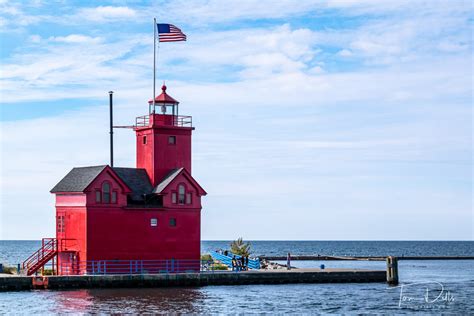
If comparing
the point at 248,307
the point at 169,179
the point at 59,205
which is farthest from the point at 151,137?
the point at 248,307

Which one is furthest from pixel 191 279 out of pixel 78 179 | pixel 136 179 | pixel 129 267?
pixel 78 179

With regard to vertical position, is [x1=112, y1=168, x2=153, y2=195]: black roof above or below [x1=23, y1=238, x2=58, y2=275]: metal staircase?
above

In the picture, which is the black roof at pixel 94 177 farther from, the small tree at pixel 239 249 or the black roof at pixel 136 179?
the small tree at pixel 239 249

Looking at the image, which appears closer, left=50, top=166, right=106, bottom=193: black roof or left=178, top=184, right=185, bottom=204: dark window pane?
left=50, top=166, right=106, bottom=193: black roof

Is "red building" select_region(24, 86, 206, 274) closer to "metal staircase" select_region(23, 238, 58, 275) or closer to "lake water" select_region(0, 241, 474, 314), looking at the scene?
"metal staircase" select_region(23, 238, 58, 275)

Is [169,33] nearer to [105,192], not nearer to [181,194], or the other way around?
[181,194]

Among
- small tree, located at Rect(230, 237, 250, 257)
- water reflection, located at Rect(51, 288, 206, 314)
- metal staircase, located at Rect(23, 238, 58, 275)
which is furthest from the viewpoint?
small tree, located at Rect(230, 237, 250, 257)

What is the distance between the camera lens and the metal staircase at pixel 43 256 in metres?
56.0

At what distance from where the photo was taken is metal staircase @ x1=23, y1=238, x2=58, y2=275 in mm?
56019

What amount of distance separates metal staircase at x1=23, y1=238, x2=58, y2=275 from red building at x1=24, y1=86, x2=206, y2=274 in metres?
0.06

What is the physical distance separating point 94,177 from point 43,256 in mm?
6052

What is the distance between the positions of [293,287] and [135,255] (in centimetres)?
1032

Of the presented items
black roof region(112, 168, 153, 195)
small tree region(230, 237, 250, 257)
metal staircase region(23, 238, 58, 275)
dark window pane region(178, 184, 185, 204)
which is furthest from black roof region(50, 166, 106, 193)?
small tree region(230, 237, 250, 257)

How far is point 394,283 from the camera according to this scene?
2352 inches
